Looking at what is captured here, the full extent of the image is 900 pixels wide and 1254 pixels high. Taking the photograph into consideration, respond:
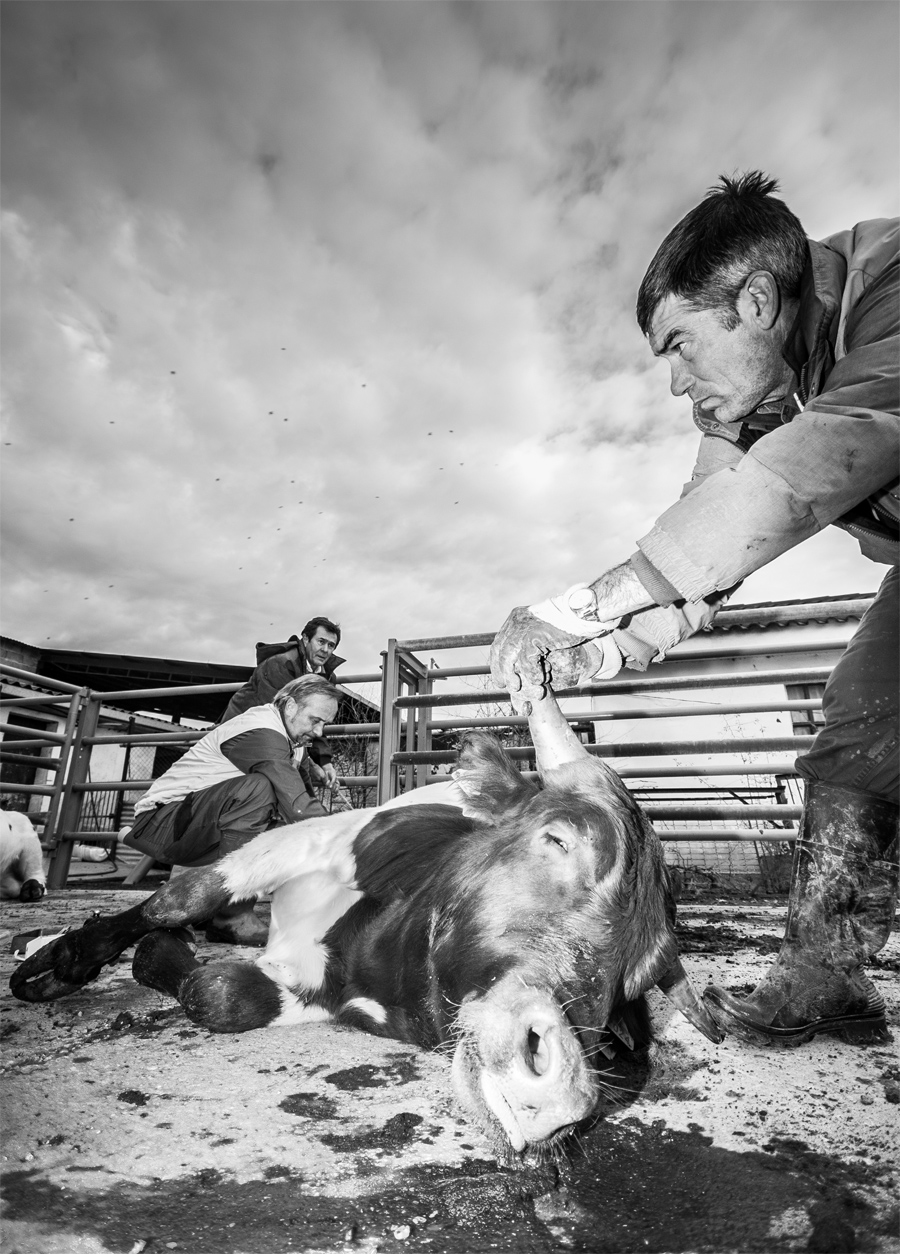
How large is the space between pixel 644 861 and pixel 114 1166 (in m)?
1.24

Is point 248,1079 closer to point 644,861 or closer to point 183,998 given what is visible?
point 183,998

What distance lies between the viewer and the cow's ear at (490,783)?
2.12 metres

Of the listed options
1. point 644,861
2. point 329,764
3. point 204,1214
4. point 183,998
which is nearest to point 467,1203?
point 204,1214

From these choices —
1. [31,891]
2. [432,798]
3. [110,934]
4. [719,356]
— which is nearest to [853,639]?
[719,356]

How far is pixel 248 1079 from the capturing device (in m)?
1.63

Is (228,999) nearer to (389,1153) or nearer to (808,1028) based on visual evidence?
(389,1153)

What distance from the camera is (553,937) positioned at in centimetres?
154

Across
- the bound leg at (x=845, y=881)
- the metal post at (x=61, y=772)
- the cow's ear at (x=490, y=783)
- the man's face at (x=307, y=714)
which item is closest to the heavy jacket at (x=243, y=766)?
the man's face at (x=307, y=714)

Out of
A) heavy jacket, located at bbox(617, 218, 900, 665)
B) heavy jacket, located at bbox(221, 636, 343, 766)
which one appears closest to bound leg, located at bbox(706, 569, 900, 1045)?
heavy jacket, located at bbox(617, 218, 900, 665)

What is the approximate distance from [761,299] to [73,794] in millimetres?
6521

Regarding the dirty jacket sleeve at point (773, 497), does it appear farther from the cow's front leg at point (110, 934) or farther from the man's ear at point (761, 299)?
the cow's front leg at point (110, 934)

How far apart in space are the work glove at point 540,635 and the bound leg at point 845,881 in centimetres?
91

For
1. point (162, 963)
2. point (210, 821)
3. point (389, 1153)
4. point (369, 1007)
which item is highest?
point (210, 821)

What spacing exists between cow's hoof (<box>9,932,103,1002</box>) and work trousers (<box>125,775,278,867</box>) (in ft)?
4.13
